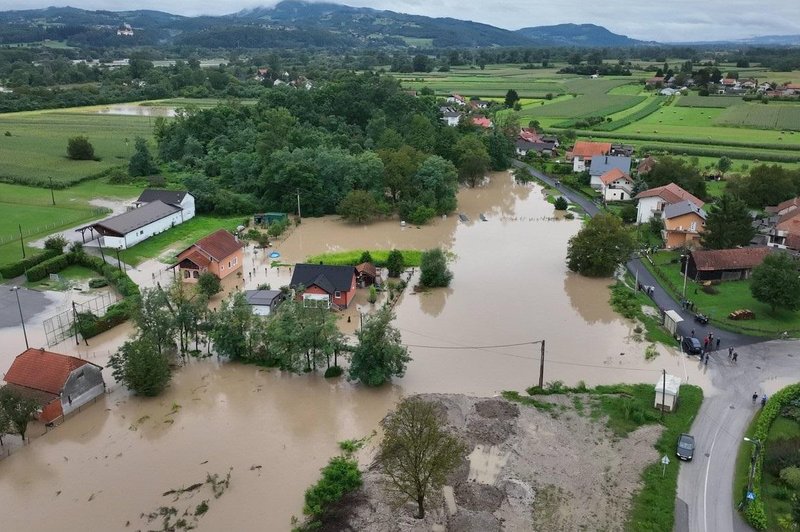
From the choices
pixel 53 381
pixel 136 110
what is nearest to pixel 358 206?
pixel 53 381

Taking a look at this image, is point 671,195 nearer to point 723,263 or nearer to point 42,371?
point 723,263

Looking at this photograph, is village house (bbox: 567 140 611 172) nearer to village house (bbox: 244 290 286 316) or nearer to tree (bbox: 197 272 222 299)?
village house (bbox: 244 290 286 316)

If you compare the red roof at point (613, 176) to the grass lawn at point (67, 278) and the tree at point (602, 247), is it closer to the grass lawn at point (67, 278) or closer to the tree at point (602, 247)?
the tree at point (602, 247)

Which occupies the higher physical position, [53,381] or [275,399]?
[53,381]

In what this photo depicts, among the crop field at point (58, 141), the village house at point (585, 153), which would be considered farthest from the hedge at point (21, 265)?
the village house at point (585, 153)

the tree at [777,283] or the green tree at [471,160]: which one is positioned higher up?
the green tree at [471,160]

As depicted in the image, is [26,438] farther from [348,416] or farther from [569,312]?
[569,312]
